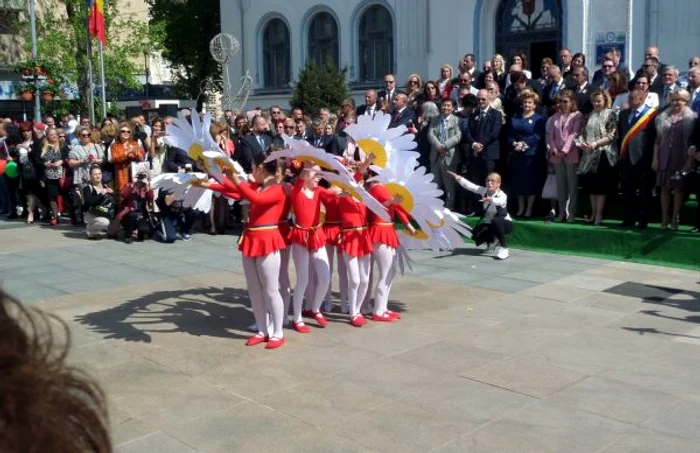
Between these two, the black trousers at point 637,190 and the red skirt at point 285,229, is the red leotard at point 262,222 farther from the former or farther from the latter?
the black trousers at point 637,190

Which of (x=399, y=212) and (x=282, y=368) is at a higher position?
(x=399, y=212)

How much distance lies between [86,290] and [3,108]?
32698 mm

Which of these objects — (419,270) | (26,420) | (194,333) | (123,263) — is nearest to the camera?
(26,420)

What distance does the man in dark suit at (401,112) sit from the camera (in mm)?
13411

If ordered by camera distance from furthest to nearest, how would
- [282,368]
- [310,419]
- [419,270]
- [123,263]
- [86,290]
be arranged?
1. [123,263]
2. [419,270]
3. [86,290]
4. [282,368]
5. [310,419]

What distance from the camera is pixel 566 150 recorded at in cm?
1166

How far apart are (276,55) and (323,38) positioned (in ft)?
8.19

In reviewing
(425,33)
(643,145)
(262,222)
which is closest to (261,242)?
(262,222)

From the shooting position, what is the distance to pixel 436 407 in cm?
553

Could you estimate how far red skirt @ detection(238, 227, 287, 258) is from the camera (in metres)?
6.94

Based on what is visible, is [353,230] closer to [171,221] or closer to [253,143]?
[171,221]

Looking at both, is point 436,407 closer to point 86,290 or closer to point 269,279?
point 269,279

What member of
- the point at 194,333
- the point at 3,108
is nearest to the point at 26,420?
the point at 194,333

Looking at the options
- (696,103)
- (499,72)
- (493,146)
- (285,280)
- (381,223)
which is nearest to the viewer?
(285,280)
